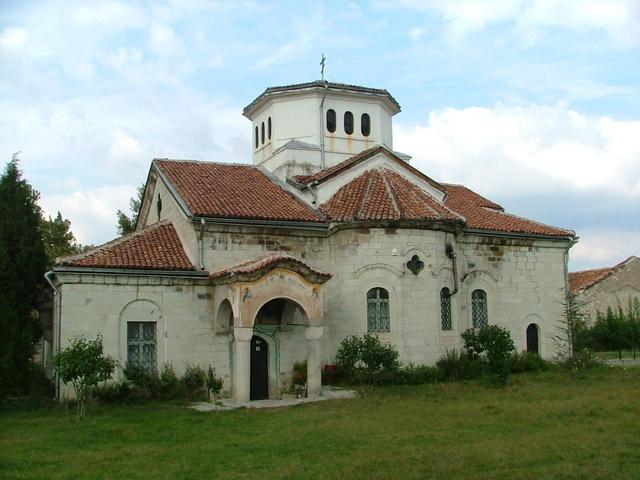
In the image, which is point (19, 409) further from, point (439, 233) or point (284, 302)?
point (439, 233)

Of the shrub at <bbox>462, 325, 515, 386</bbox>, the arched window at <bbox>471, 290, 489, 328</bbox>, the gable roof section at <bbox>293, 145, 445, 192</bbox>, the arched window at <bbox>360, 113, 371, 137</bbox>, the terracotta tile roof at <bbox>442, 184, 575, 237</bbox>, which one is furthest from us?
the arched window at <bbox>360, 113, 371, 137</bbox>

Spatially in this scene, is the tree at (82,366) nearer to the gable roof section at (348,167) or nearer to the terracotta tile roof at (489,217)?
the gable roof section at (348,167)

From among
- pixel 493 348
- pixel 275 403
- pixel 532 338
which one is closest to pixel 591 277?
pixel 532 338

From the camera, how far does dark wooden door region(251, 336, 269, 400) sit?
19094 mm

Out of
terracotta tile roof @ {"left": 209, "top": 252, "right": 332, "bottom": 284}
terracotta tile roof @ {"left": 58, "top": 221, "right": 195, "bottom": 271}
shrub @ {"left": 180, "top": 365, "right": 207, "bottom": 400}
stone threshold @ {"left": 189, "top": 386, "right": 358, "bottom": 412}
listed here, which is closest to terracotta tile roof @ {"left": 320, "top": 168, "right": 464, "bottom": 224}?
terracotta tile roof @ {"left": 209, "top": 252, "right": 332, "bottom": 284}

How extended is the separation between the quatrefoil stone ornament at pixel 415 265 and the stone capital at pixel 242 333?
509 cm

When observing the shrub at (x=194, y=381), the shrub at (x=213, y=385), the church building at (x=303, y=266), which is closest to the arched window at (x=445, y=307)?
the church building at (x=303, y=266)

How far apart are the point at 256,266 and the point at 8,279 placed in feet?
25.2

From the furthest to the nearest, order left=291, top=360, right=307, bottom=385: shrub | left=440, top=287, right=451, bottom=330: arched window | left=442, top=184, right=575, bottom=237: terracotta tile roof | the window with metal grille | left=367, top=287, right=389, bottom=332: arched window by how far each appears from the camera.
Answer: left=442, top=184, right=575, bottom=237: terracotta tile roof
left=440, top=287, right=451, bottom=330: arched window
left=367, top=287, right=389, bottom=332: arched window
left=291, top=360, right=307, bottom=385: shrub
the window with metal grille

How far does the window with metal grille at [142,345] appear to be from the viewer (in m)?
18.1

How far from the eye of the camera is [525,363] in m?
21.7

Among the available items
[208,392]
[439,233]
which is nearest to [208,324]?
[208,392]

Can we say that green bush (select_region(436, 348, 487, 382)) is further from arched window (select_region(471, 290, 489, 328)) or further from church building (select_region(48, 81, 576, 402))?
arched window (select_region(471, 290, 489, 328))

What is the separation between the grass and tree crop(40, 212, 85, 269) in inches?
732
